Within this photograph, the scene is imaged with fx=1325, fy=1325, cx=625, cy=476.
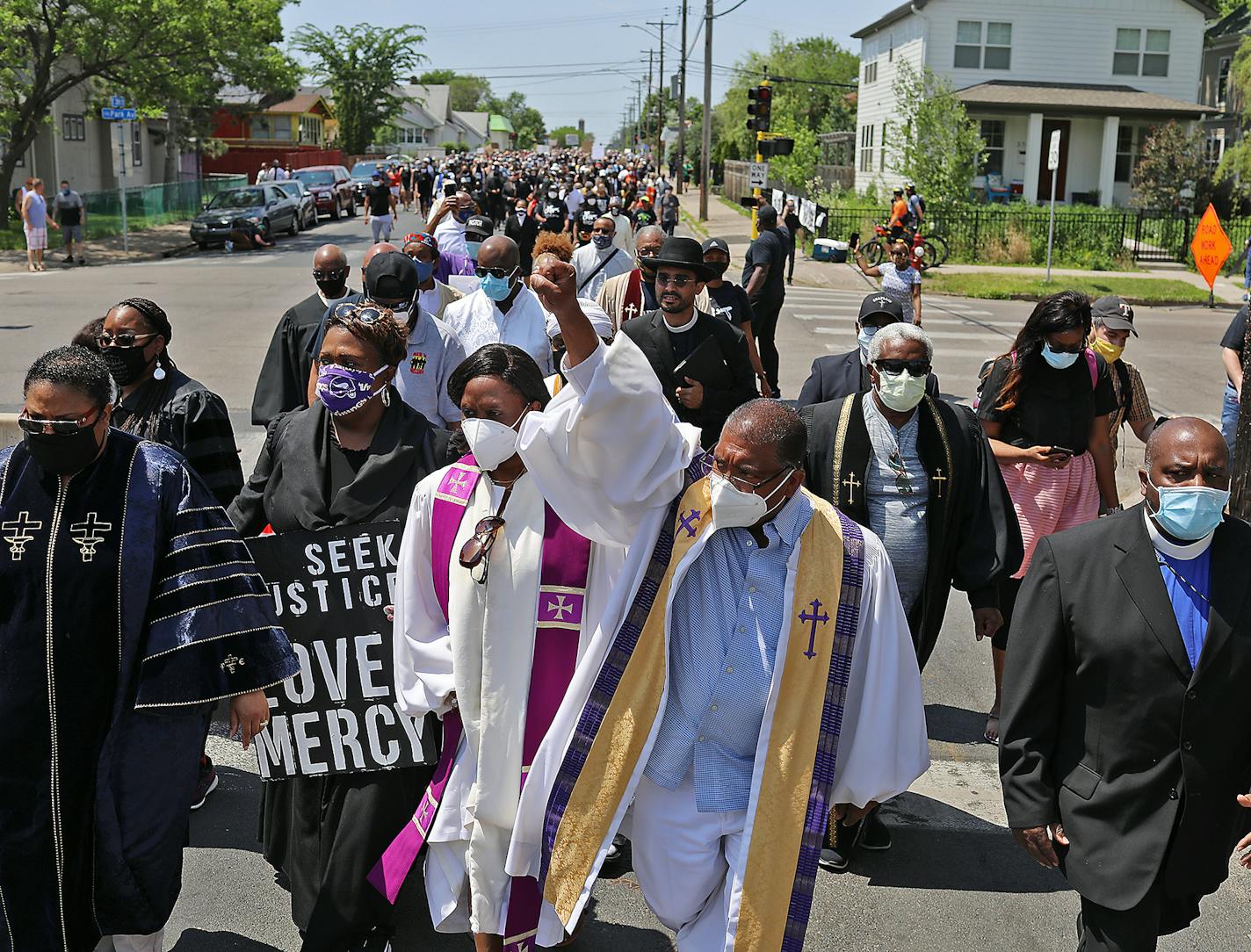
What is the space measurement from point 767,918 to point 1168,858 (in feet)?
3.56

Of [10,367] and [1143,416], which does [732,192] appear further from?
[1143,416]

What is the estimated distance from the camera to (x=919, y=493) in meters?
5.26

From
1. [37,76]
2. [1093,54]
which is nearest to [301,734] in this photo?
[37,76]

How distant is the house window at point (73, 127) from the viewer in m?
42.7

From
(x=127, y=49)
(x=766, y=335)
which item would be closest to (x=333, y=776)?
(x=766, y=335)

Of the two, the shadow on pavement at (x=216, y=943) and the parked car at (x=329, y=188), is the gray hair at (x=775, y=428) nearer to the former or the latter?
the shadow on pavement at (x=216, y=943)

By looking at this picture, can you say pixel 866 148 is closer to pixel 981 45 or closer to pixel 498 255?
pixel 981 45

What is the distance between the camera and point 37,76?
103ft

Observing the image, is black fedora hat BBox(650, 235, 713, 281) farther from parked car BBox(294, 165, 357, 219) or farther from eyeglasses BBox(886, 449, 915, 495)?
parked car BBox(294, 165, 357, 219)

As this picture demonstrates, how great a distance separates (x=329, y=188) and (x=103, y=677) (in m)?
44.5

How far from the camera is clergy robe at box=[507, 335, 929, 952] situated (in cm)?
359

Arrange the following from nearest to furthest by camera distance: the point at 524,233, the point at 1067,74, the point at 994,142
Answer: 1. the point at 524,233
2. the point at 994,142
3. the point at 1067,74

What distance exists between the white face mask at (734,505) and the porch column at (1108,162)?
43.5 metres

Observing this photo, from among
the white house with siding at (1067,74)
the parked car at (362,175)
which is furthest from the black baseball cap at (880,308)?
the parked car at (362,175)
